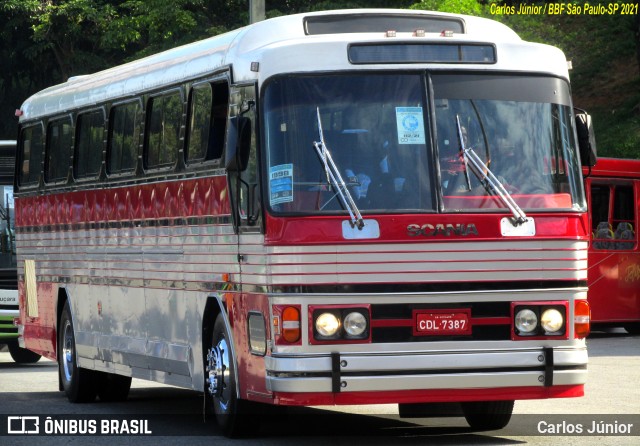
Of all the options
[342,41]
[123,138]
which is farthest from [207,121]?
[123,138]

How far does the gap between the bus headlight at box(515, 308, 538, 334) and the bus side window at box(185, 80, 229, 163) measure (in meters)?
2.76

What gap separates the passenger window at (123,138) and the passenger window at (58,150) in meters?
1.73

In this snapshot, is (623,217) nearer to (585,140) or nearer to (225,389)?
(585,140)

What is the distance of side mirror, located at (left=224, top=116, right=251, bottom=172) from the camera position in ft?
38.2

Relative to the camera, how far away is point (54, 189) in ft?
58.5

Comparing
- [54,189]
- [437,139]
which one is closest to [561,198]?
[437,139]

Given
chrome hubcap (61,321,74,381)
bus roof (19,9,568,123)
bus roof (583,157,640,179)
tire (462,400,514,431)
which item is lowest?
tire (462,400,514,431)

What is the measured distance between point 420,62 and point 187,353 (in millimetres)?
3395

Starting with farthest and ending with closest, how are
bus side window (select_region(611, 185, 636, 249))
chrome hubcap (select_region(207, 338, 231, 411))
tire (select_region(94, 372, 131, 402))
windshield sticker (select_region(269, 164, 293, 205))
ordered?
bus side window (select_region(611, 185, 636, 249)) → tire (select_region(94, 372, 131, 402)) → chrome hubcap (select_region(207, 338, 231, 411)) → windshield sticker (select_region(269, 164, 293, 205))

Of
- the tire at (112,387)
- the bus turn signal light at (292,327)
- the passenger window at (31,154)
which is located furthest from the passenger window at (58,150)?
the bus turn signal light at (292,327)

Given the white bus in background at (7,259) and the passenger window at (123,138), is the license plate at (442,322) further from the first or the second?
the white bus in background at (7,259)

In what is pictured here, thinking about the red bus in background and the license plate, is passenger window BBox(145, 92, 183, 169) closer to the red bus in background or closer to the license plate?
the license plate

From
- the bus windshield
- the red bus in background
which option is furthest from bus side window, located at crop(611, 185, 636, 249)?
the bus windshield

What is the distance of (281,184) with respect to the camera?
1133 cm
